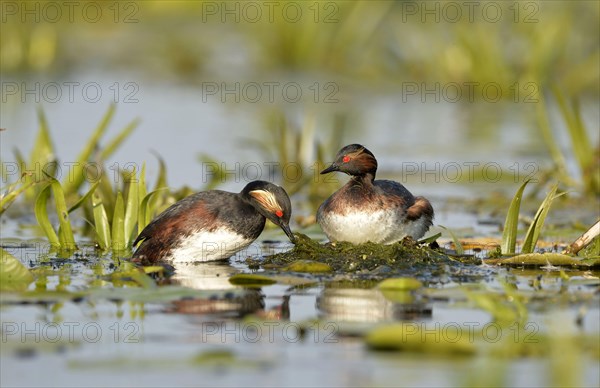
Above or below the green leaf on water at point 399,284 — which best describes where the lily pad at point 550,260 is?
above

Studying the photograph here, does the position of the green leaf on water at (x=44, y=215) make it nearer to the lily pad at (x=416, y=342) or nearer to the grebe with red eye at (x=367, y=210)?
the grebe with red eye at (x=367, y=210)

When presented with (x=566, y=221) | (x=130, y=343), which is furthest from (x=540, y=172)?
(x=130, y=343)

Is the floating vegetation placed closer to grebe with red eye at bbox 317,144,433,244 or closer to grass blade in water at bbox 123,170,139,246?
grebe with red eye at bbox 317,144,433,244

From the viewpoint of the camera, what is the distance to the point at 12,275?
8180 mm

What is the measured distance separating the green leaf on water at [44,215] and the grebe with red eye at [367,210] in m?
2.16

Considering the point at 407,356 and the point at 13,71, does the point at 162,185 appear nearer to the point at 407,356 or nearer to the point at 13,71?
the point at 407,356

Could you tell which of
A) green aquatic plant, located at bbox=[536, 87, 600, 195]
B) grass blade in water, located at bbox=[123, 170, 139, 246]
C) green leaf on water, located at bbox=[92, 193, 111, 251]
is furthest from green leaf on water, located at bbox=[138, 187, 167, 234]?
green aquatic plant, located at bbox=[536, 87, 600, 195]

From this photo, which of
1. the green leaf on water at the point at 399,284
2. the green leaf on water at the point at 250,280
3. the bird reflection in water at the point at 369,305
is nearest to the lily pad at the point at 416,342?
the bird reflection in water at the point at 369,305

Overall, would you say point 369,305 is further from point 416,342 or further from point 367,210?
point 367,210

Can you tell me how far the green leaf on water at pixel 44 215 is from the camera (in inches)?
375

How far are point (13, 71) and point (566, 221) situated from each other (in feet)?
45.1

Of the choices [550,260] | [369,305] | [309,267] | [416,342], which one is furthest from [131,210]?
[416,342]

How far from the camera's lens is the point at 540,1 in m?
24.1

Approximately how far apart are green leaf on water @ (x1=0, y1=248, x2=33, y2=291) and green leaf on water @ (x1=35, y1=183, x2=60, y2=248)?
1.25 metres
